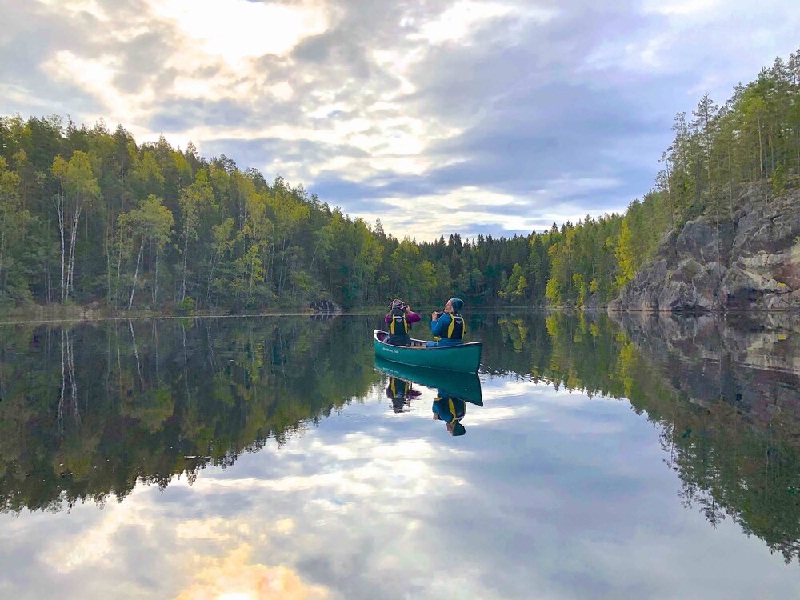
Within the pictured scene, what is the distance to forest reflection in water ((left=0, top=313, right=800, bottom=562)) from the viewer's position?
28.9ft

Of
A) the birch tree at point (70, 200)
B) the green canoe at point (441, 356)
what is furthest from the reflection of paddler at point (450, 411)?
the birch tree at point (70, 200)

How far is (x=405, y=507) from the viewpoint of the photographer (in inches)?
318

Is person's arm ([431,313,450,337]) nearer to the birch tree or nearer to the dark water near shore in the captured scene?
the dark water near shore

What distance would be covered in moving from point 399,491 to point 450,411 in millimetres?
6593

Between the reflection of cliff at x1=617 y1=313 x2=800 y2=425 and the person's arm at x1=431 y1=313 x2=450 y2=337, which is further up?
the person's arm at x1=431 y1=313 x2=450 y2=337

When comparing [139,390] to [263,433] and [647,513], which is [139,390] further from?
[647,513]

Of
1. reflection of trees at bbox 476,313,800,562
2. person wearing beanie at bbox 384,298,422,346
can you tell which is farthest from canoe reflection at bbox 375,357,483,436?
reflection of trees at bbox 476,313,800,562

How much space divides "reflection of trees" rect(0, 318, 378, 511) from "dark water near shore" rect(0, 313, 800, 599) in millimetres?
83

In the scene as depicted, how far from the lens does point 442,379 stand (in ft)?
68.9

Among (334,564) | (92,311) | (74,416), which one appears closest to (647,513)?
(334,564)

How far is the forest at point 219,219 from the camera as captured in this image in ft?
214

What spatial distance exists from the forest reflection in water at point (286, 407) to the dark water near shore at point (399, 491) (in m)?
0.08

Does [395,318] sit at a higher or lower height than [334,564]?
higher

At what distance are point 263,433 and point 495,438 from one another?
5.06m
